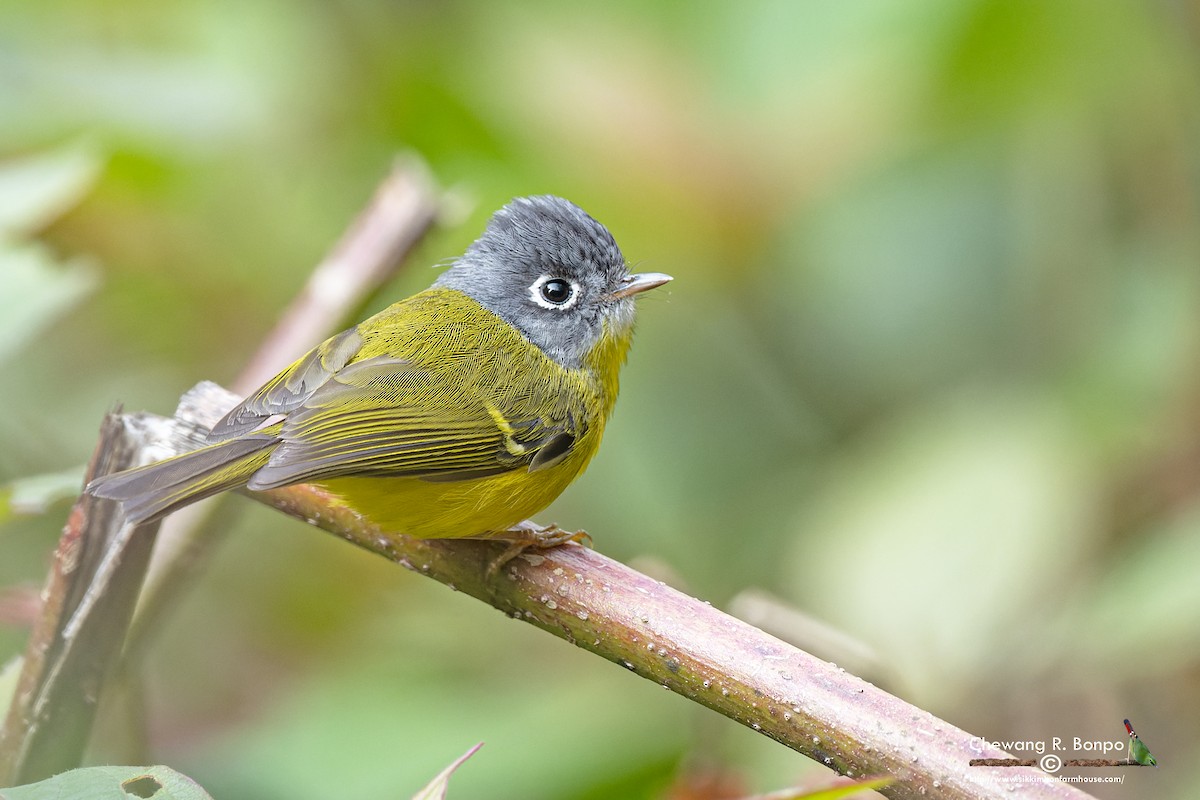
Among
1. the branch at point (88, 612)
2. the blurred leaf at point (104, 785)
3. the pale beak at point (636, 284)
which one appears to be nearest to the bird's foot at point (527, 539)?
the branch at point (88, 612)

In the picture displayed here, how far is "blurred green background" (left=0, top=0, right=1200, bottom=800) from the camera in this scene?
3.51 metres

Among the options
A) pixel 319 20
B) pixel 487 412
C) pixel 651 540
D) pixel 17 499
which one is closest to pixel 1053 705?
pixel 651 540

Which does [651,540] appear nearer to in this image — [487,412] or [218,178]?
[487,412]

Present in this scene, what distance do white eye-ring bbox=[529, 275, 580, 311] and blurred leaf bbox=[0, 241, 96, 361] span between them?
4.06 ft

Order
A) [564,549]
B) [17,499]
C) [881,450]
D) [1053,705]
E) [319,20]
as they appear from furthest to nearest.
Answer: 1. [319,20]
2. [881,450]
3. [1053,705]
4. [564,549]
5. [17,499]

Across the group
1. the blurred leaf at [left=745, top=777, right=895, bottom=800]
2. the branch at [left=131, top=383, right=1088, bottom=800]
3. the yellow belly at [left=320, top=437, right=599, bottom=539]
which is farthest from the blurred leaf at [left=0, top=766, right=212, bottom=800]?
the yellow belly at [left=320, top=437, right=599, bottom=539]

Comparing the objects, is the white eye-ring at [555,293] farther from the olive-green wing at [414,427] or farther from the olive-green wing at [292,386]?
the olive-green wing at [292,386]

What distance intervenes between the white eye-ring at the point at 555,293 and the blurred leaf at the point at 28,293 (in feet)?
4.06

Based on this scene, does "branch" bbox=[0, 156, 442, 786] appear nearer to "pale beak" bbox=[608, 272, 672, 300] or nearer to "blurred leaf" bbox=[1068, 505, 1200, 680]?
"pale beak" bbox=[608, 272, 672, 300]

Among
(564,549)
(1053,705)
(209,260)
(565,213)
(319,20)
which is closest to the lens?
(564,549)

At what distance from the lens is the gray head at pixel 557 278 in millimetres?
3406

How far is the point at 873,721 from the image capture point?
1.77 m

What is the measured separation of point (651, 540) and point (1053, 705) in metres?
1.41

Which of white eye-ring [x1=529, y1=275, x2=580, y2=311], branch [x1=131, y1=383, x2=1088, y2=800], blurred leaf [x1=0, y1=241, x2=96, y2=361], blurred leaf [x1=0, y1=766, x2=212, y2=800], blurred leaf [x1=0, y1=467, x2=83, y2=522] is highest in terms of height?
white eye-ring [x1=529, y1=275, x2=580, y2=311]
